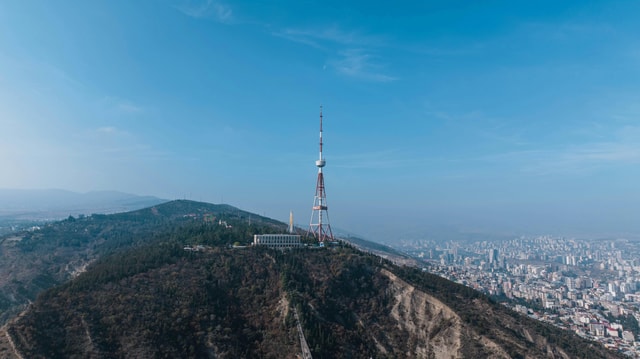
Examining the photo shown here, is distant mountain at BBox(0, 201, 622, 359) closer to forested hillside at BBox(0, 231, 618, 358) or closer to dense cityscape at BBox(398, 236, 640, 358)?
forested hillside at BBox(0, 231, 618, 358)

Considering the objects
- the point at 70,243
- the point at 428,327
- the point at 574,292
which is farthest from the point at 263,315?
the point at 574,292

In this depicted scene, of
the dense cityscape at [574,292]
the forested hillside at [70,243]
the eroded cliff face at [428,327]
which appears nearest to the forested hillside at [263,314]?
the eroded cliff face at [428,327]

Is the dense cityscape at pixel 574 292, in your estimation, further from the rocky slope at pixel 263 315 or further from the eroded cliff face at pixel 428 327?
the eroded cliff face at pixel 428 327

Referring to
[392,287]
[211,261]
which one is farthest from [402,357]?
[211,261]

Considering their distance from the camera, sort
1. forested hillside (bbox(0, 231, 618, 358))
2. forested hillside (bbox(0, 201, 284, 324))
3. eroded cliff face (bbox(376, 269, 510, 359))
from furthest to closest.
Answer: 1. forested hillside (bbox(0, 201, 284, 324))
2. eroded cliff face (bbox(376, 269, 510, 359))
3. forested hillside (bbox(0, 231, 618, 358))

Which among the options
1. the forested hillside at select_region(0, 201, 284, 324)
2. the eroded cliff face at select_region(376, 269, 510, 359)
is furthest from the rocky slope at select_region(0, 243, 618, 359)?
the forested hillside at select_region(0, 201, 284, 324)

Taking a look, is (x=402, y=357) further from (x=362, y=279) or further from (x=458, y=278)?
(x=458, y=278)
